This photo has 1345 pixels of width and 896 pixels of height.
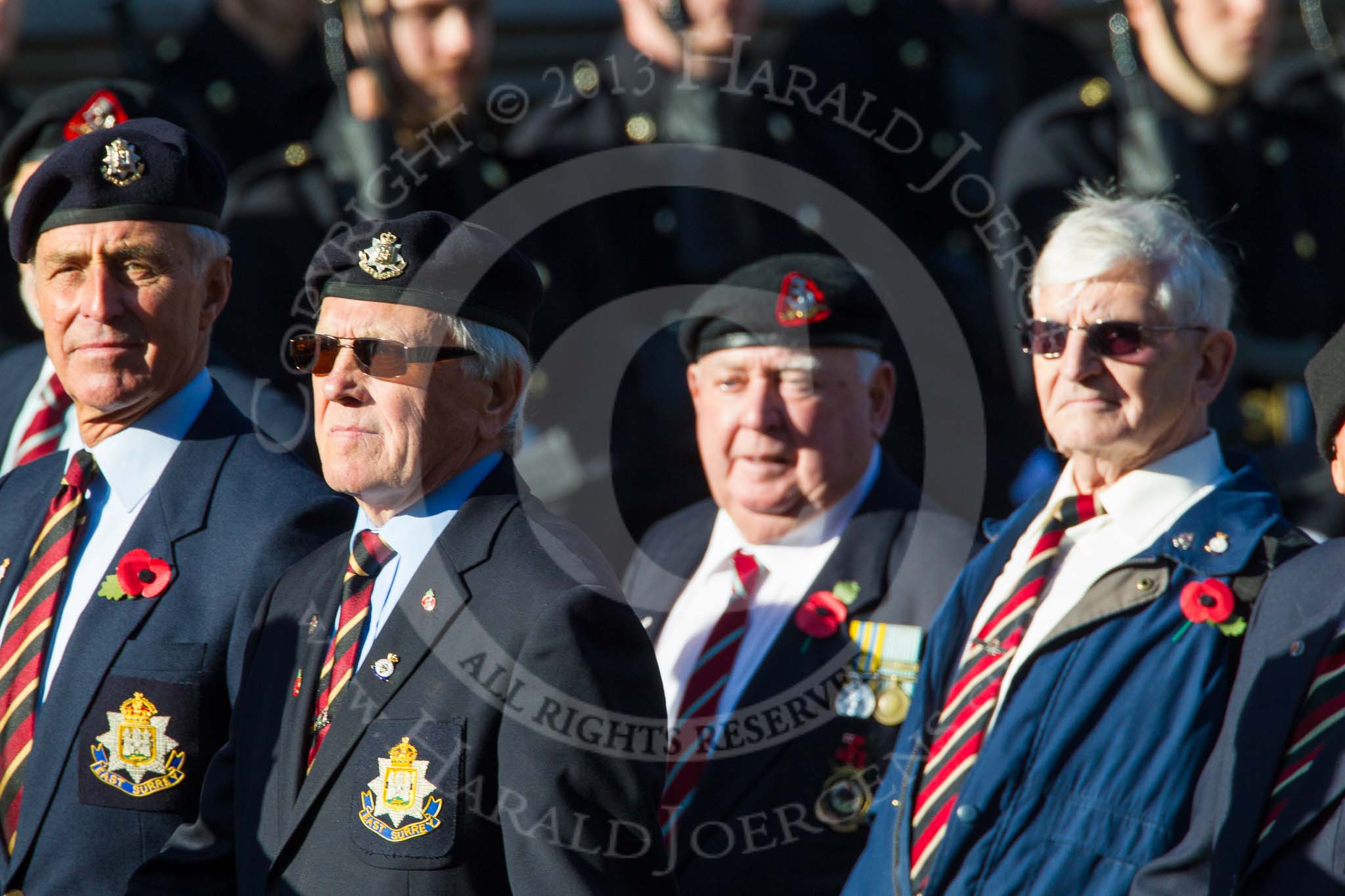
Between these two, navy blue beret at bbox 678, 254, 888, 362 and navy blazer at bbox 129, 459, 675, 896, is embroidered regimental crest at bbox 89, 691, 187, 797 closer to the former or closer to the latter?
navy blazer at bbox 129, 459, 675, 896

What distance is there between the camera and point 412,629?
10.3 feet

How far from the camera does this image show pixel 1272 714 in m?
3.33

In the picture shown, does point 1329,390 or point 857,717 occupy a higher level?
point 1329,390

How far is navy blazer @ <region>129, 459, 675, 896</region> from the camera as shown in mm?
2918

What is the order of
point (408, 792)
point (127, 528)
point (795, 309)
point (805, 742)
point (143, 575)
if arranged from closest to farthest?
1. point (408, 792)
2. point (143, 575)
3. point (127, 528)
4. point (805, 742)
5. point (795, 309)

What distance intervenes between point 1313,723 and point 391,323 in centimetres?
189

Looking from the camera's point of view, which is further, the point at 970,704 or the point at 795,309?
the point at 795,309

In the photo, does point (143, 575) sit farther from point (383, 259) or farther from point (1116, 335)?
point (1116, 335)

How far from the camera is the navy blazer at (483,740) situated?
2.92m

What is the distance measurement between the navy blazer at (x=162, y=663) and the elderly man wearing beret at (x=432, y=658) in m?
0.16

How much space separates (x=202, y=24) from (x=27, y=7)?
1445 mm

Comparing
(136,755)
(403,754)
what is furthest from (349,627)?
(136,755)

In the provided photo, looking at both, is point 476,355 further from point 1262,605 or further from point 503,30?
point 503,30

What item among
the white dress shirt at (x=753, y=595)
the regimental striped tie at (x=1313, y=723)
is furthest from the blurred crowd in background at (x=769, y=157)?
the regimental striped tie at (x=1313, y=723)
